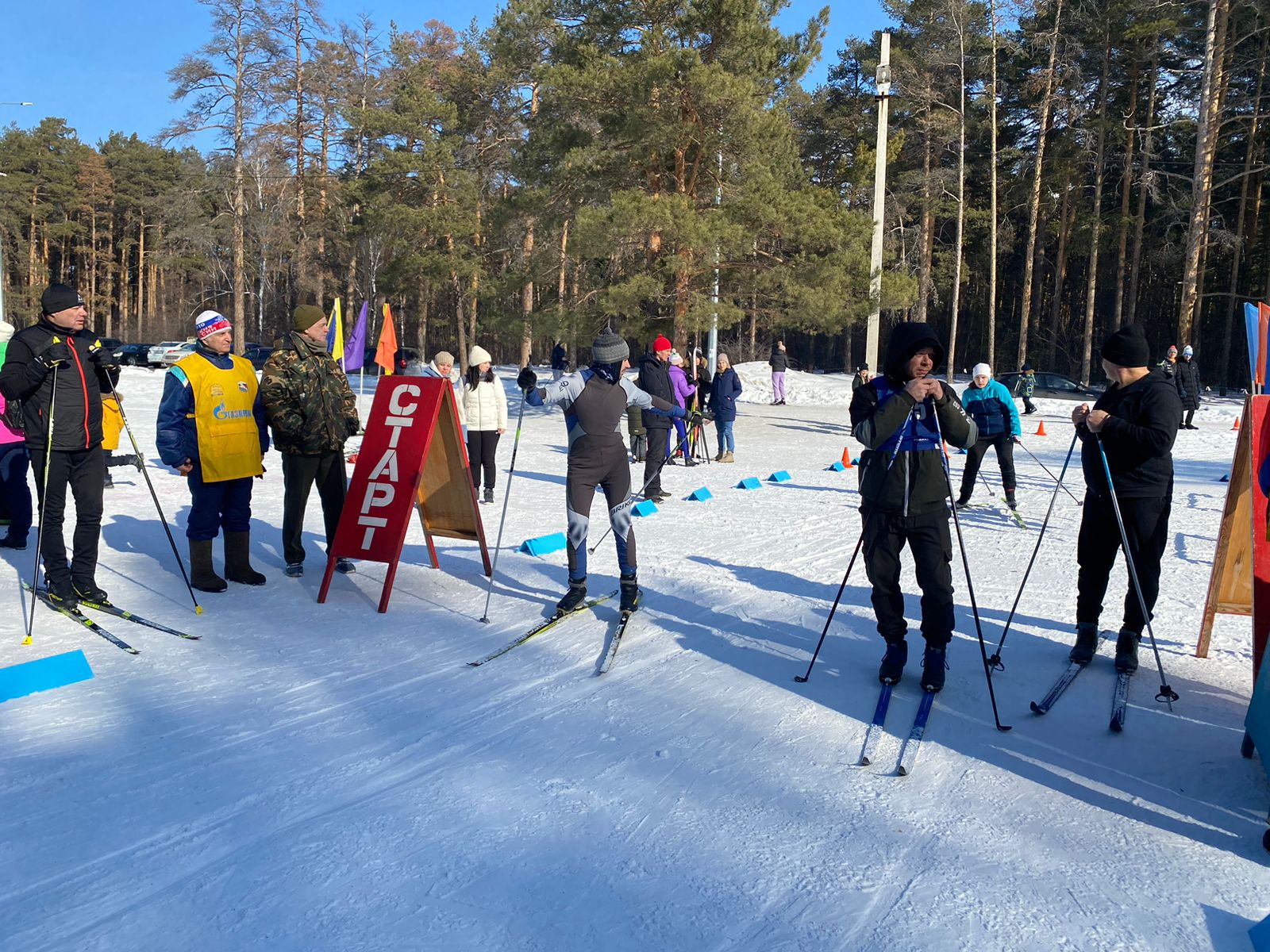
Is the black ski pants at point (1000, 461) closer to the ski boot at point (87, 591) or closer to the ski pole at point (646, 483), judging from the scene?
the ski pole at point (646, 483)

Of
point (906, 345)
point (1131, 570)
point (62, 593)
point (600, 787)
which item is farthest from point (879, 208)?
point (600, 787)

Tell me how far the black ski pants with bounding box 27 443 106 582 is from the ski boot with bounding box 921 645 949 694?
4865mm

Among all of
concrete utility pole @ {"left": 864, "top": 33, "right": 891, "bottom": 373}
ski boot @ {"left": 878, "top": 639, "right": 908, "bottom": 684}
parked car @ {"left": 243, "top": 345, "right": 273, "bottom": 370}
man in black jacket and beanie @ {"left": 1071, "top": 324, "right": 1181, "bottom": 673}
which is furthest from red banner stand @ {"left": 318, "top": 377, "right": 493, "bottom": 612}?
concrete utility pole @ {"left": 864, "top": 33, "right": 891, "bottom": 373}

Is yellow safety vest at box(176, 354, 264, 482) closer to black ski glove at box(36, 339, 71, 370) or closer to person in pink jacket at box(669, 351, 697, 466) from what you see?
black ski glove at box(36, 339, 71, 370)

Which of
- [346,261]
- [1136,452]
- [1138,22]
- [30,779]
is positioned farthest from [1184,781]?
[346,261]

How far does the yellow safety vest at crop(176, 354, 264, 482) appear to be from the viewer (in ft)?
19.8

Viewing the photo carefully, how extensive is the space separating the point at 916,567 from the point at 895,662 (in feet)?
1.87

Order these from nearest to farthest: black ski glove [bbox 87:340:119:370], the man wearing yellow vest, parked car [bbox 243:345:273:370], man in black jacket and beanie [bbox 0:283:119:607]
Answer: man in black jacket and beanie [bbox 0:283:119:607] → black ski glove [bbox 87:340:119:370] → the man wearing yellow vest → parked car [bbox 243:345:273:370]

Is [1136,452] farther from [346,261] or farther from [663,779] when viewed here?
[346,261]

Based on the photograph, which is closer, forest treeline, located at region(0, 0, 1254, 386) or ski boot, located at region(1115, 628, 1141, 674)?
ski boot, located at region(1115, 628, 1141, 674)

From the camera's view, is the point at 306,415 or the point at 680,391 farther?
the point at 680,391

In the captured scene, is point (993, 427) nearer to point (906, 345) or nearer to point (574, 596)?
point (574, 596)

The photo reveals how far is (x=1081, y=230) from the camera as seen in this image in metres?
33.3

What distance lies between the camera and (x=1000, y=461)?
33.6 ft
